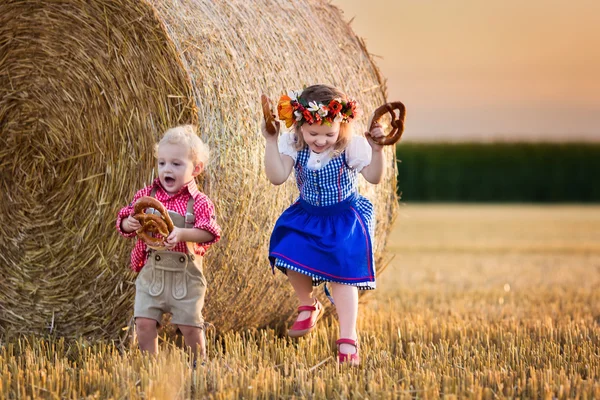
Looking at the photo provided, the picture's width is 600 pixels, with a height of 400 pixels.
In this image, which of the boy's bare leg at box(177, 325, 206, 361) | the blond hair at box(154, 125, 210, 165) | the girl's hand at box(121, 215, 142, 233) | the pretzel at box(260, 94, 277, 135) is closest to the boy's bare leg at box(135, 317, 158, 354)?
the boy's bare leg at box(177, 325, 206, 361)

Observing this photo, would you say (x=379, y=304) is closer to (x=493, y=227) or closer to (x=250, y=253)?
(x=250, y=253)

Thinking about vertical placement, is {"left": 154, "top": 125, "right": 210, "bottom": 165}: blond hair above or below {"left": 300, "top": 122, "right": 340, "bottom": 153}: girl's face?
below

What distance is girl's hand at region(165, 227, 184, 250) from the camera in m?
Result: 4.20

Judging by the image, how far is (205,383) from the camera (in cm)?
388

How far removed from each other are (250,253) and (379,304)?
96.3 inches

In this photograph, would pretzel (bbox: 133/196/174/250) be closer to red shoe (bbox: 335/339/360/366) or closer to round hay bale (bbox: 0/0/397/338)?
round hay bale (bbox: 0/0/397/338)

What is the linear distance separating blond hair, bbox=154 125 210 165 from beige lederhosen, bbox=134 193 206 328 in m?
0.24

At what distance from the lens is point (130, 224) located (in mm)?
4285

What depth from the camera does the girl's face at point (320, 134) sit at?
4.45m

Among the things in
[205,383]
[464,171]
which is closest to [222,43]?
[205,383]

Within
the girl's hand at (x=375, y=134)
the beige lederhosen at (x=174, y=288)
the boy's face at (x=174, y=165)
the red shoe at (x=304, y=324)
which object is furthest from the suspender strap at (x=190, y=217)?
the girl's hand at (x=375, y=134)

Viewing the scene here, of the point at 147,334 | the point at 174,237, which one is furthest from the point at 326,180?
the point at 147,334

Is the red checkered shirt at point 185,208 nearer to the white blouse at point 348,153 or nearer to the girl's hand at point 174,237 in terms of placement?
the girl's hand at point 174,237

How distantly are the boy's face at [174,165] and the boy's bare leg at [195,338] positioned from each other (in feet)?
2.48
